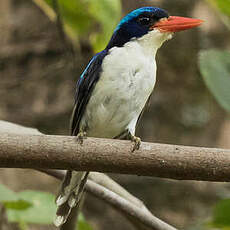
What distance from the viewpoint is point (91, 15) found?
2.70 m

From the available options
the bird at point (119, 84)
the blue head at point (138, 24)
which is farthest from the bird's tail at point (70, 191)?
the blue head at point (138, 24)

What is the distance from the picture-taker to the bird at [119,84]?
2682mm

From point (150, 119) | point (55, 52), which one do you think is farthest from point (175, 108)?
point (55, 52)

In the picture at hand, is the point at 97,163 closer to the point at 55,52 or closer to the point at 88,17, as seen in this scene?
the point at 88,17

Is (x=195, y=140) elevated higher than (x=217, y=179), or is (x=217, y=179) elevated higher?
(x=217, y=179)

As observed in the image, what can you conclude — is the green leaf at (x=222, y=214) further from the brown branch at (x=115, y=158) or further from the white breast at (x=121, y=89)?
the white breast at (x=121, y=89)

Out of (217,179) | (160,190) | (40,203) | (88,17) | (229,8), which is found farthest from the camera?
(160,190)

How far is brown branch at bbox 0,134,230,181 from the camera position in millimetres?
1777

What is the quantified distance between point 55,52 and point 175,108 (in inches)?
51.1

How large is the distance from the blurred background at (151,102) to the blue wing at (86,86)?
6.24 feet

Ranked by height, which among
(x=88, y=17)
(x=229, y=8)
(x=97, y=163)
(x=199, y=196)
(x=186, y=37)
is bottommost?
(x=199, y=196)

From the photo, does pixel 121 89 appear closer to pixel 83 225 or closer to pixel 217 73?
pixel 217 73

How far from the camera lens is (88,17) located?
280 centimetres

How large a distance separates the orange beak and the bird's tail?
941mm
